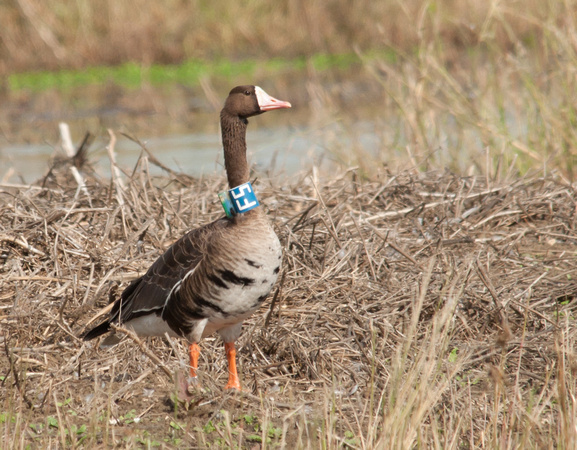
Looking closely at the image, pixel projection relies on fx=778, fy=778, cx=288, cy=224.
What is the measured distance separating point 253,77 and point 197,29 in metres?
3.00

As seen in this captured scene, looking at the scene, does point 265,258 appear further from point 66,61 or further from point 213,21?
point 213,21

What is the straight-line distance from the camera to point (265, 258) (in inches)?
145

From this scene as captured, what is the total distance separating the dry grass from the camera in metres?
17.6

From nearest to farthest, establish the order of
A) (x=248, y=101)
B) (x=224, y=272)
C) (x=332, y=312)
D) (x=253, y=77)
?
1. (x=224, y=272)
2. (x=248, y=101)
3. (x=332, y=312)
4. (x=253, y=77)

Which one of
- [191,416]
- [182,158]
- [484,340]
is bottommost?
[182,158]

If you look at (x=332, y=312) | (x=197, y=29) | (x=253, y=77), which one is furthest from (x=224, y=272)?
(x=197, y=29)

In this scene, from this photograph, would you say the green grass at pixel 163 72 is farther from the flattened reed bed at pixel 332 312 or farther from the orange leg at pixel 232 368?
the orange leg at pixel 232 368

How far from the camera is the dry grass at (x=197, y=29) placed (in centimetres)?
1759

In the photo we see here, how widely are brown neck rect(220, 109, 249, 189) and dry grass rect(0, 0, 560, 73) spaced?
12.8 metres

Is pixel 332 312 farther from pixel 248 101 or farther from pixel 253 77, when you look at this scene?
pixel 253 77

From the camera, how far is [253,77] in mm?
17281

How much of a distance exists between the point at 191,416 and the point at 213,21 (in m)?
17.0

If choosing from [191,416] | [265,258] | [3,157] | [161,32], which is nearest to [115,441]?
[191,416]

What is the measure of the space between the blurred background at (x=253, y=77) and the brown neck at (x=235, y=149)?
353 centimetres
